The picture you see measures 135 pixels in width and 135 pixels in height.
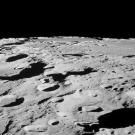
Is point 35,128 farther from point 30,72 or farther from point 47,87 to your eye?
point 30,72

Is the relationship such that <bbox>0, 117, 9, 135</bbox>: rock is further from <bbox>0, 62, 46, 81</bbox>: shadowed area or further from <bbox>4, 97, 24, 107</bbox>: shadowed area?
<bbox>0, 62, 46, 81</bbox>: shadowed area

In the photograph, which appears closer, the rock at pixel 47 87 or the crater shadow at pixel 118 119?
the crater shadow at pixel 118 119

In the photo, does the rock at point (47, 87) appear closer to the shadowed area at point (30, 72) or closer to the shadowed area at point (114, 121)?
the shadowed area at point (30, 72)

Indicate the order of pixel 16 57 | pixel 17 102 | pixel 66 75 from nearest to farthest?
pixel 17 102 < pixel 66 75 < pixel 16 57

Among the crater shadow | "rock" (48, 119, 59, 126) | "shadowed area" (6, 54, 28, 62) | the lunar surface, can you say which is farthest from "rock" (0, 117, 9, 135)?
"shadowed area" (6, 54, 28, 62)

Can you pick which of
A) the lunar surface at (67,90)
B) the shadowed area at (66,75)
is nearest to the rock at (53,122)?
the lunar surface at (67,90)

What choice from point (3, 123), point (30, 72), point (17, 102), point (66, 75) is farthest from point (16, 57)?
point (3, 123)
